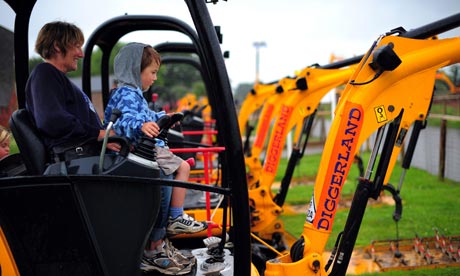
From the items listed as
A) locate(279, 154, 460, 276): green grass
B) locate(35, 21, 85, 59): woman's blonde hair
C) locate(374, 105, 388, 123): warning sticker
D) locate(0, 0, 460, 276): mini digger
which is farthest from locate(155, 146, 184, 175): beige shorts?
locate(279, 154, 460, 276): green grass

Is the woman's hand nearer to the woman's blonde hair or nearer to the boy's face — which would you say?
the boy's face

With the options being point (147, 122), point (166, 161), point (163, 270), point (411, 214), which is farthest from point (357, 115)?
point (411, 214)

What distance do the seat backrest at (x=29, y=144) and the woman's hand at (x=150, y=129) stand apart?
54 cm

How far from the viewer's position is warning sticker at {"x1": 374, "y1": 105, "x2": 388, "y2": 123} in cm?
288

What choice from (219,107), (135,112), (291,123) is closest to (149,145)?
(135,112)

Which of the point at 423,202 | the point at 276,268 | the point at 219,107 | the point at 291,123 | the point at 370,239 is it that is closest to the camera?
the point at 219,107

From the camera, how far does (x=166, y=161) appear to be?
9.09 feet

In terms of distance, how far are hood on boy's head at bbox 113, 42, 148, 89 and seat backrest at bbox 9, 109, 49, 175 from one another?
21.5 inches

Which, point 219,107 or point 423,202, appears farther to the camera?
point 423,202

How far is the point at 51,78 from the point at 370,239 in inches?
164

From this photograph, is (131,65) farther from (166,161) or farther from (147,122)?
(166,161)

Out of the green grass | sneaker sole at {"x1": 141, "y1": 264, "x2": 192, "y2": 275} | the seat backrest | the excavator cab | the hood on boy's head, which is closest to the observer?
the excavator cab

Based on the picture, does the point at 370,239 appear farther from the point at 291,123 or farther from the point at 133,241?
the point at 133,241

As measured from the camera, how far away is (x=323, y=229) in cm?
285
